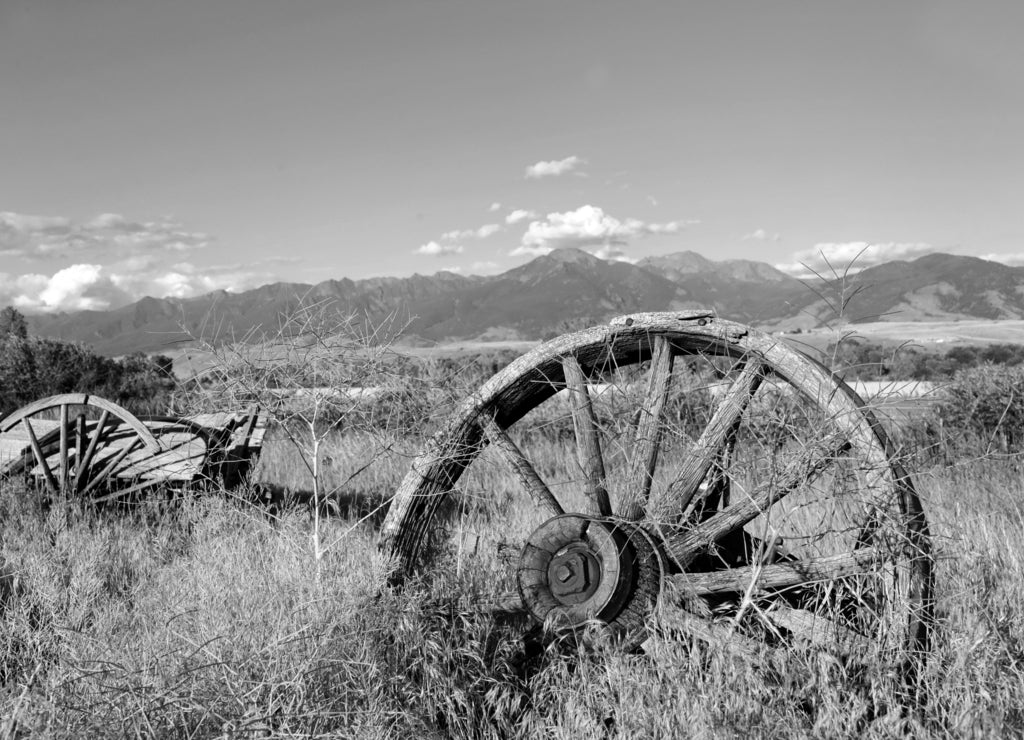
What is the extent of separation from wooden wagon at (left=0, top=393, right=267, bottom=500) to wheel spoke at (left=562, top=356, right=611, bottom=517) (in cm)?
386

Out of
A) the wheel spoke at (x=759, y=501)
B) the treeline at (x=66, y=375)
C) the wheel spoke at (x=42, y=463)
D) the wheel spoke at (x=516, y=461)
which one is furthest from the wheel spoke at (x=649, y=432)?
the treeline at (x=66, y=375)

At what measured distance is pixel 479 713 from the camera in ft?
10.0

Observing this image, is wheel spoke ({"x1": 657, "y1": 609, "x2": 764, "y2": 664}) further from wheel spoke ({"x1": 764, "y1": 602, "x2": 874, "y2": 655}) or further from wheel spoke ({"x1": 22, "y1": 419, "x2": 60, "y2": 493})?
wheel spoke ({"x1": 22, "y1": 419, "x2": 60, "y2": 493})

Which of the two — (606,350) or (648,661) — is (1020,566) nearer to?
(648,661)

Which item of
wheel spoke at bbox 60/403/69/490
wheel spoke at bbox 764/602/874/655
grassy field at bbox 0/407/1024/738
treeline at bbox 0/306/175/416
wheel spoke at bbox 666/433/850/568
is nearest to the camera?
grassy field at bbox 0/407/1024/738

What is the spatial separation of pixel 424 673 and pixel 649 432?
4.53 ft

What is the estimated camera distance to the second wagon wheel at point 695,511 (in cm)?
293

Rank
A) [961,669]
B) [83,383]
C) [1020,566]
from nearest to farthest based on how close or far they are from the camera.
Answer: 1. [961,669]
2. [1020,566]
3. [83,383]

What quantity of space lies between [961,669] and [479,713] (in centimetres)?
181

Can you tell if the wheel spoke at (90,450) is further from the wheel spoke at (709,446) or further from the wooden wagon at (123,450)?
the wheel spoke at (709,446)

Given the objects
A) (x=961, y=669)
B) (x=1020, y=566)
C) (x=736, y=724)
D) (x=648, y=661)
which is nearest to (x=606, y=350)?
(x=648, y=661)

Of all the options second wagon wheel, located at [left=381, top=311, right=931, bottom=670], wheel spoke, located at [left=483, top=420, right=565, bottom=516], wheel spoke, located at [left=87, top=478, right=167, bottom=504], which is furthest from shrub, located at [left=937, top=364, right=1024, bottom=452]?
wheel spoke, located at [left=87, top=478, right=167, bottom=504]

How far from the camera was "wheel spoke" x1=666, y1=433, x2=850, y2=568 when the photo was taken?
9.95 feet

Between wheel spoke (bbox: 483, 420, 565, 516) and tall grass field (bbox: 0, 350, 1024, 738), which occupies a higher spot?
wheel spoke (bbox: 483, 420, 565, 516)
